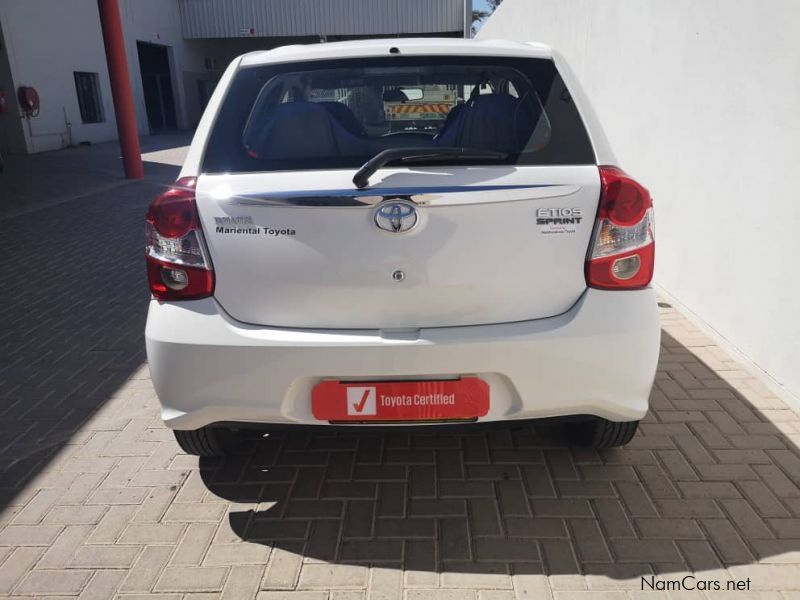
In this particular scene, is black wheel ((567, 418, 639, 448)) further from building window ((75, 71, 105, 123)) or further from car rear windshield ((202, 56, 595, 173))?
building window ((75, 71, 105, 123))

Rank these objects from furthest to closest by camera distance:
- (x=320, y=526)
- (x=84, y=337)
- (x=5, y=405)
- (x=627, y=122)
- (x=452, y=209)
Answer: (x=627, y=122) < (x=84, y=337) < (x=5, y=405) < (x=320, y=526) < (x=452, y=209)

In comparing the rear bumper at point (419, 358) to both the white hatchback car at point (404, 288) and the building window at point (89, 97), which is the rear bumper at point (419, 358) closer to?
the white hatchback car at point (404, 288)

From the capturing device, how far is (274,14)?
84.5 feet

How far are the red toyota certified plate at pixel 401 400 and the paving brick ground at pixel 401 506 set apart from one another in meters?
0.44

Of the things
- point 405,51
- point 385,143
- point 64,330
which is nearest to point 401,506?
point 385,143

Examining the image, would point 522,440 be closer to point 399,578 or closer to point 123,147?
point 399,578

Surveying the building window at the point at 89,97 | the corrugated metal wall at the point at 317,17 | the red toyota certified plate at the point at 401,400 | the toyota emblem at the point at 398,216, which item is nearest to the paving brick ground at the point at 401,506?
the red toyota certified plate at the point at 401,400

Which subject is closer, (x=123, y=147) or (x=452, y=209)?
(x=452, y=209)

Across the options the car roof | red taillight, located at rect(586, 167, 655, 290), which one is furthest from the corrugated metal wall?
red taillight, located at rect(586, 167, 655, 290)

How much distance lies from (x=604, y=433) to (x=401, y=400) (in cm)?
99

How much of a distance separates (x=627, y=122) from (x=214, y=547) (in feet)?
15.7

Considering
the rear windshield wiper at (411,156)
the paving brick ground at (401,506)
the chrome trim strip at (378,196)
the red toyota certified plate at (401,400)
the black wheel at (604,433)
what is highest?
the rear windshield wiper at (411,156)

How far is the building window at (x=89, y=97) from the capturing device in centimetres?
1856

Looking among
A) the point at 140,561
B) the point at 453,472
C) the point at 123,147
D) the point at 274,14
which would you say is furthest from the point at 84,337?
the point at 274,14
